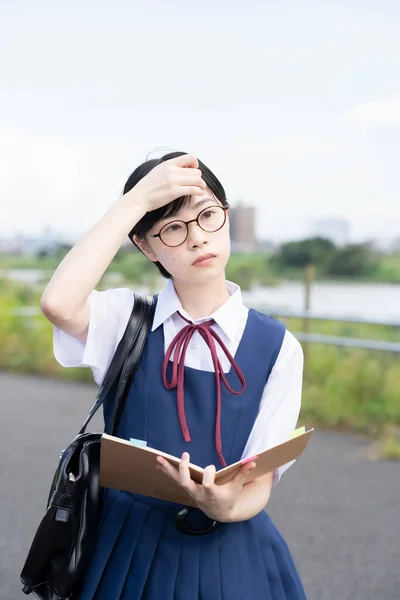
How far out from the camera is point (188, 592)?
1.83 meters

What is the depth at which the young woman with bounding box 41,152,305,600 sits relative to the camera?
1.84m

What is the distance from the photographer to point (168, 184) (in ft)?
5.76

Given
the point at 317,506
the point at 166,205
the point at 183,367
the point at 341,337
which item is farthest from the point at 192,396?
the point at 341,337

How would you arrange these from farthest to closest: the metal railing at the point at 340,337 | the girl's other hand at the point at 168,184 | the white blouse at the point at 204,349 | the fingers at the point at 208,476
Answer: the metal railing at the point at 340,337
the white blouse at the point at 204,349
the girl's other hand at the point at 168,184
the fingers at the point at 208,476

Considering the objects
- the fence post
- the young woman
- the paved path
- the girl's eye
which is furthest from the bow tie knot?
the fence post

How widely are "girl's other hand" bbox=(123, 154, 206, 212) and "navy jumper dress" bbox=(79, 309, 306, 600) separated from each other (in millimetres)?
342

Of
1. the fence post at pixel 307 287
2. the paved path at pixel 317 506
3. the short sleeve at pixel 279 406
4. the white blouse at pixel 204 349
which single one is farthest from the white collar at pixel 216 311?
the fence post at pixel 307 287

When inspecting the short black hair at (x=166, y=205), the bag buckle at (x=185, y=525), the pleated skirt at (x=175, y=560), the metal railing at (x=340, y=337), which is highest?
the short black hair at (x=166, y=205)

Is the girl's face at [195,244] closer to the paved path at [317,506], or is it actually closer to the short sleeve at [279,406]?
the short sleeve at [279,406]

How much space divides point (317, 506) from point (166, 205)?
342 cm

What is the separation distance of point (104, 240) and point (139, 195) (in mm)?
121

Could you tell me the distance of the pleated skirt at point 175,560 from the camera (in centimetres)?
185

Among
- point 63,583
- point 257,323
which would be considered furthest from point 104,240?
point 63,583

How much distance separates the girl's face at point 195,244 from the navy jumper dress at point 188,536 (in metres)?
0.17
